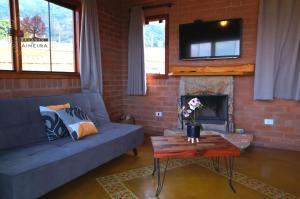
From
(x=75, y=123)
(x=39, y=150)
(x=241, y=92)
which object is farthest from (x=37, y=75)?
(x=241, y=92)

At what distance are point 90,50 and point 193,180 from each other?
94.7 inches

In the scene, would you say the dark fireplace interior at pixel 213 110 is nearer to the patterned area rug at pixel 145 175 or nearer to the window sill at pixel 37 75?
the patterned area rug at pixel 145 175

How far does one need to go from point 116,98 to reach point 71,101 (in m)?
1.50

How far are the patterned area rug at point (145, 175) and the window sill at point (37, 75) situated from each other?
1.48 meters

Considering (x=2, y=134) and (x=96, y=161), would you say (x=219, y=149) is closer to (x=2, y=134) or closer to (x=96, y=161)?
(x=96, y=161)

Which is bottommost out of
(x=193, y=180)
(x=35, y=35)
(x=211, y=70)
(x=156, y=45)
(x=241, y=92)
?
(x=193, y=180)

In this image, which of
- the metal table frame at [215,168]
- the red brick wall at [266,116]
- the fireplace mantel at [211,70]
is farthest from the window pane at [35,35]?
the red brick wall at [266,116]

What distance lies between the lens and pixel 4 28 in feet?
8.46

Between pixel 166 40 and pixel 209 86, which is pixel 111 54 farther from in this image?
pixel 209 86

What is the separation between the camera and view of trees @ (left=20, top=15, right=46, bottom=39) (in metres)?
2.80

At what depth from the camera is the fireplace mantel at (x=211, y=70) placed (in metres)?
3.59

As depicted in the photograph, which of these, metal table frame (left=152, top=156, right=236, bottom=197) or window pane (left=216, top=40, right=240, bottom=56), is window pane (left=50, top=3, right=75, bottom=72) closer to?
metal table frame (left=152, top=156, right=236, bottom=197)

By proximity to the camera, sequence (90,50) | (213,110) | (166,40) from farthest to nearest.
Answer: (166,40) < (213,110) < (90,50)

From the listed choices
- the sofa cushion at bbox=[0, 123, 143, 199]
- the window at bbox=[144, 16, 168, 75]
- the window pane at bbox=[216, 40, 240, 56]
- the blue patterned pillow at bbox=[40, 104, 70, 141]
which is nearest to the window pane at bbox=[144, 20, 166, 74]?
the window at bbox=[144, 16, 168, 75]
